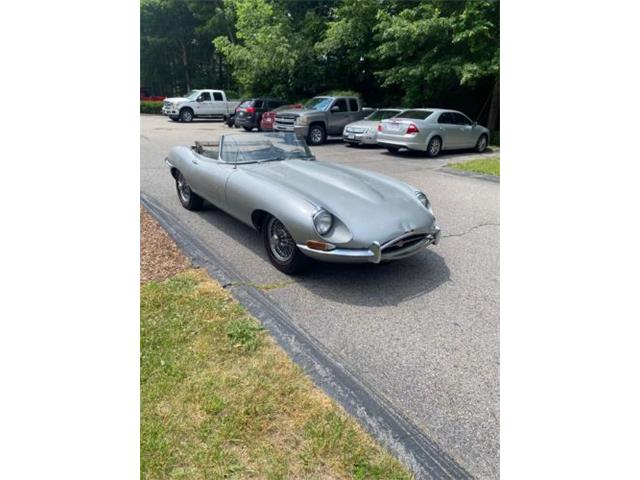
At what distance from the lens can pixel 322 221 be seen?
3.46m

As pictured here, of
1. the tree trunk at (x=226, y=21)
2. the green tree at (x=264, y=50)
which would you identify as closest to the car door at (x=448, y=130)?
the green tree at (x=264, y=50)

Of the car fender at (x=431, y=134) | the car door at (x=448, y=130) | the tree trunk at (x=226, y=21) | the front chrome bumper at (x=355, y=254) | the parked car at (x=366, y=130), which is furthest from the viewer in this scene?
the tree trunk at (x=226, y=21)

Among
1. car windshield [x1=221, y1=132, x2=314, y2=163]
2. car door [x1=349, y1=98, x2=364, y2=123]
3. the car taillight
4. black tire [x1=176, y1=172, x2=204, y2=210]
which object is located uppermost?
car door [x1=349, y1=98, x2=364, y2=123]

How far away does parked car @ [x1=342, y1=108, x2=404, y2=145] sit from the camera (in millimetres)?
12945

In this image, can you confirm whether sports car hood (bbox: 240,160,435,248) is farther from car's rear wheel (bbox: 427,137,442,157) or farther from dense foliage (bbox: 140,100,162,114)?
dense foliage (bbox: 140,100,162,114)

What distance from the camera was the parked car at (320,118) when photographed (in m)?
14.1

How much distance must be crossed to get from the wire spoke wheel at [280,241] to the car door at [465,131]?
10.1 meters

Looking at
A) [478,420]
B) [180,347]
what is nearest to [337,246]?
[180,347]

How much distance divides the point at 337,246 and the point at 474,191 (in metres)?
5.12

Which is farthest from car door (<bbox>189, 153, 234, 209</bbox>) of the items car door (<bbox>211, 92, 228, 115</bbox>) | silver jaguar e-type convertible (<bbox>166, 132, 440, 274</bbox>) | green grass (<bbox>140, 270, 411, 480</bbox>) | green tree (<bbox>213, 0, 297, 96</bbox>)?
car door (<bbox>211, 92, 228, 115</bbox>)

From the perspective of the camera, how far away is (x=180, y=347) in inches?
109

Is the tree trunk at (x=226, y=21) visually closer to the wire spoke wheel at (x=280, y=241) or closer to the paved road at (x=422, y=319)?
the paved road at (x=422, y=319)

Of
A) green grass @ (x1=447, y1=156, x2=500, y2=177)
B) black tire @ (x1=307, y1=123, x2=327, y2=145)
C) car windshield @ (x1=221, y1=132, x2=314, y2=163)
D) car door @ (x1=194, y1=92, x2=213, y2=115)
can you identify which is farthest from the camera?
car door @ (x1=194, y1=92, x2=213, y2=115)

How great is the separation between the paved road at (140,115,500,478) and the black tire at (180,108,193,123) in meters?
19.1
